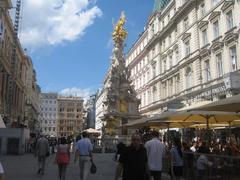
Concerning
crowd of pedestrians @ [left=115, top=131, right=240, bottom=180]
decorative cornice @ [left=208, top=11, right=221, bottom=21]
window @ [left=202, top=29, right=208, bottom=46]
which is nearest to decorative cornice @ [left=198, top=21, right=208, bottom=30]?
window @ [left=202, top=29, right=208, bottom=46]

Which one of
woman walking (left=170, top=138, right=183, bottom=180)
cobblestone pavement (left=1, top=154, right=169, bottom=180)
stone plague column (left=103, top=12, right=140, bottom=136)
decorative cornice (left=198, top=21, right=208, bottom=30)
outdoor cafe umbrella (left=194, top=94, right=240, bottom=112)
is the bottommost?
cobblestone pavement (left=1, top=154, right=169, bottom=180)

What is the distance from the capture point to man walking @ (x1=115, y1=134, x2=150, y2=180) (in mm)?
7715

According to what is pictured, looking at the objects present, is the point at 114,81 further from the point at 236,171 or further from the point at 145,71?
the point at 236,171

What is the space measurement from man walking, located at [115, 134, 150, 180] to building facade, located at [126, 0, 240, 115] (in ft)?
84.3

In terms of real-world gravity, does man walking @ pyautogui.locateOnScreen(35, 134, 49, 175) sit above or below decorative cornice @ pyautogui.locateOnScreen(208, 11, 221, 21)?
below

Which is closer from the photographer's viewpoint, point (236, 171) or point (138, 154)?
point (138, 154)

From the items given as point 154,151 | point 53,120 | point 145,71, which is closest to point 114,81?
point 145,71

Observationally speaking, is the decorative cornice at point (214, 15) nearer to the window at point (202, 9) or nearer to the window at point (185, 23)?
the window at point (202, 9)

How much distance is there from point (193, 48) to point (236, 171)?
35.2 m

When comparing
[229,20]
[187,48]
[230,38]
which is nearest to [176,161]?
[230,38]

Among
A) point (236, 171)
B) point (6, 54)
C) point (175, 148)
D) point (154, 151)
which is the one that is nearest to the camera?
point (236, 171)

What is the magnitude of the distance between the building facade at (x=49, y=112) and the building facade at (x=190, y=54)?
96209 mm

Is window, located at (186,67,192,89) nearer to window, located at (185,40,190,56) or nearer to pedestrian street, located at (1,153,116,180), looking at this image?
window, located at (185,40,190,56)

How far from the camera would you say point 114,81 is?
153ft
